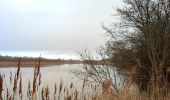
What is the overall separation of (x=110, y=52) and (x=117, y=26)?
1473 mm

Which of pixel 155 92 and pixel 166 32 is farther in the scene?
pixel 166 32

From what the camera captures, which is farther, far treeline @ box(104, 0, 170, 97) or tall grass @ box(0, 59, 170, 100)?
far treeline @ box(104, 0, 170, 97)

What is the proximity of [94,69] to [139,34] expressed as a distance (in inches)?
128

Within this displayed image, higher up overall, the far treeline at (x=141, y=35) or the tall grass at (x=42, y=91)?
the far treeline at (x=141, y=35)

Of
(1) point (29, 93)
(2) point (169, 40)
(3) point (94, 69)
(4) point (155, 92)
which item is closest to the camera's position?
(1) point (29, 93)

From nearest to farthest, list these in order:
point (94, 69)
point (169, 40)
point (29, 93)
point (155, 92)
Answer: point (29, 93)
point (155, 92)
point (94, 69)
point (169, 40)

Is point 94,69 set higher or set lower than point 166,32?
Result: lower

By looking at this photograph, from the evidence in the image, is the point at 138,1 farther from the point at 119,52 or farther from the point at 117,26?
the point at 119,52

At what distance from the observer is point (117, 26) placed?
58.1 ft

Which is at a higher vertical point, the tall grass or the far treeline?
the far treeline

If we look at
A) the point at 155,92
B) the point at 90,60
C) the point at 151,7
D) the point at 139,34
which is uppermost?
the point at 151,7

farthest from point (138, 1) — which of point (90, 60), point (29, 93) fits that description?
point (29, 93)

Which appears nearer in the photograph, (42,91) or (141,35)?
(42,91)

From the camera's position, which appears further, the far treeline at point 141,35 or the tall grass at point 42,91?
the far treeline at point 141,35
